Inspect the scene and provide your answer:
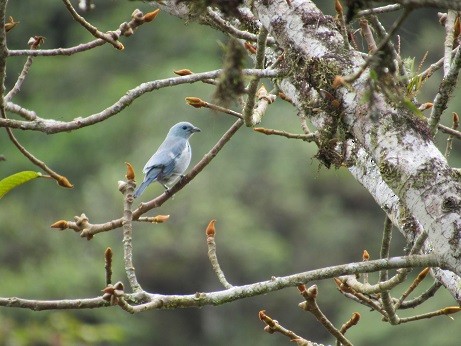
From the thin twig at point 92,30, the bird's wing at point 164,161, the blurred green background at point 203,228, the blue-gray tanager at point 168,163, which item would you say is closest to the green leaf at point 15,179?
the thin twig at point 92,30

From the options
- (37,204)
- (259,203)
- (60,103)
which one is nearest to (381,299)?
(259,203)

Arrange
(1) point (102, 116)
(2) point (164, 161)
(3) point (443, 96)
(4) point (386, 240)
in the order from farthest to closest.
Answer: (2) point (164, 161) → (4) point (386, 240) → (1) point (102, 116) → (3) point (443, 96)

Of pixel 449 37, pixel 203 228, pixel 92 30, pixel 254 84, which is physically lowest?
pixel 203 228

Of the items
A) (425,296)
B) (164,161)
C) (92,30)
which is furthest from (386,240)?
(164,161)

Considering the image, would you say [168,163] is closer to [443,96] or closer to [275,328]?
[275,328]

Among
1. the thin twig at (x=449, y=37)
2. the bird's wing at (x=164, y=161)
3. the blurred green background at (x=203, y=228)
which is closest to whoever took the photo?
the thin twig at (x=449, y=37)

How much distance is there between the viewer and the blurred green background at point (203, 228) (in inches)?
876

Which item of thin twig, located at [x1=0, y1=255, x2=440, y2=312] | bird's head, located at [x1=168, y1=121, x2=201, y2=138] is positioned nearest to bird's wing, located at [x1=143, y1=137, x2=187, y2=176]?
bird's head, located at [x1=168, y1=121, x2=201, y2=138]

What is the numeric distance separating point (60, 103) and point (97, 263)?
12.9 meters

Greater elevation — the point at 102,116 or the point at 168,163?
the point at 102,116

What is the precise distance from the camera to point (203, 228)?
22.5 meters

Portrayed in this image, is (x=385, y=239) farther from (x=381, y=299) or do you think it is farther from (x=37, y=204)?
(x=37, y=204)

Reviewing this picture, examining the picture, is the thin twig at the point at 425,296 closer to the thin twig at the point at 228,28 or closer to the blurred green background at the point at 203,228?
the thin twig at the point at 228,28

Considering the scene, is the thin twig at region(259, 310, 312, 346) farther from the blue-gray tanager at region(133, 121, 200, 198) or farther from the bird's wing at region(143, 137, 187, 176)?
the bird's wing at region(143, 137, 187, 176)
